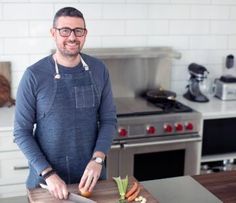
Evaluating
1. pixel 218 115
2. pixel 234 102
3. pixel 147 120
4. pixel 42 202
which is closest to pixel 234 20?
pixel 234 102

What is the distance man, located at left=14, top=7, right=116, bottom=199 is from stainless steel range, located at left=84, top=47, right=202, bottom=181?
2.97 feet

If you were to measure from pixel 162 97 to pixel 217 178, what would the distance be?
1326mm

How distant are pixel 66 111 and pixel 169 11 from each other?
1.77 metres

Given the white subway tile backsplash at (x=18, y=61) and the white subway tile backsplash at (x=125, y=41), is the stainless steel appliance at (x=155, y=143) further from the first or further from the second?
the white subway tile backsplash at (x=18, y=61)

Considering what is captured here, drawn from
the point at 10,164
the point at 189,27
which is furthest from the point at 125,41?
the point at 10,164

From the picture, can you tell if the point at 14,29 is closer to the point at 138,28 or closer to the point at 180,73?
the point at 138,28

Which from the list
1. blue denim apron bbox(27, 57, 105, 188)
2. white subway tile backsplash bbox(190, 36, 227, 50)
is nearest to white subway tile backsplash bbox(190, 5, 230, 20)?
white subway tile backsplash bbox(190, 36, 227, 50)

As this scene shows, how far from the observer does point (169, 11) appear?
3348 millimetres

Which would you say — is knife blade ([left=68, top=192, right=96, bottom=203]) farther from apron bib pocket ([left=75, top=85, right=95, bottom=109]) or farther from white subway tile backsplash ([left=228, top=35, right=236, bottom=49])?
white subway tile backsplash ([left=228, top=35, right=236, bottom=49])

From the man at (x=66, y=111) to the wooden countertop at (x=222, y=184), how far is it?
440 mm

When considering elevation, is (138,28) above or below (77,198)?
above

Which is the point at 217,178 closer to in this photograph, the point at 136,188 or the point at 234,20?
the point at 136,188

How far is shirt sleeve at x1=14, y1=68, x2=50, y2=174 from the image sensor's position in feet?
5.87

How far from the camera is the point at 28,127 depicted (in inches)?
71.4
